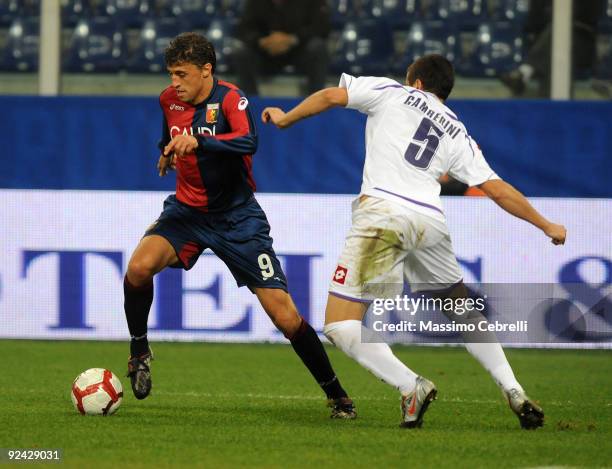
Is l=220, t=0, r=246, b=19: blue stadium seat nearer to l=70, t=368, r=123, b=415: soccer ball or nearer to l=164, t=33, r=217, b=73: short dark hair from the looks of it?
l=164, t=33, r=217, b=73: short dark hair

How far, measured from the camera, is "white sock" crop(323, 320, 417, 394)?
5.84m

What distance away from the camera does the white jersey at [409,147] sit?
19.5 feet

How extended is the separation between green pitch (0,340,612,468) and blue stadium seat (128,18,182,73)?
10.7 ft

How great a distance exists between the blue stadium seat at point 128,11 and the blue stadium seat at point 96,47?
0.23 feet

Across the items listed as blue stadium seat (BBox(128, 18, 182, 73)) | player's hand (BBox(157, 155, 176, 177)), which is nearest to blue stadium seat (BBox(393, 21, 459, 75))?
blue stadium seat (BBox(128, 18, 182, 73))

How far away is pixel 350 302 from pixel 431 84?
116 centimetres

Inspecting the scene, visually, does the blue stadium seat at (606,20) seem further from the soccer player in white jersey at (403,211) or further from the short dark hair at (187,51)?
the short dark hair at (187,51)

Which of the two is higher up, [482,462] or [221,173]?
[221,173]

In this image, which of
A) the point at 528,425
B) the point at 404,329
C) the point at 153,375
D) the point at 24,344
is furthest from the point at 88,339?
the point at 528,425

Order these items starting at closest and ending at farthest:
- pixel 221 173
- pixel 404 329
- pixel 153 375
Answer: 1. pixel 221 173
2. pixel 153 375
3. pixel 404 329

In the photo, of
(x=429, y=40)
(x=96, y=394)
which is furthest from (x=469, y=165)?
(x=429, y=40)

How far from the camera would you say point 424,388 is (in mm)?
5816

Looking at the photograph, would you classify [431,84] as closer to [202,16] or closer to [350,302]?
[350,302]

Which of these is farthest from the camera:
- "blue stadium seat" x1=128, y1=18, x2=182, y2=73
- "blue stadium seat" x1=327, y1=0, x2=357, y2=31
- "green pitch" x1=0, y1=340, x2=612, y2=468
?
"blue stadium seat" x1=128, y1=18, x2=182, y2=73
